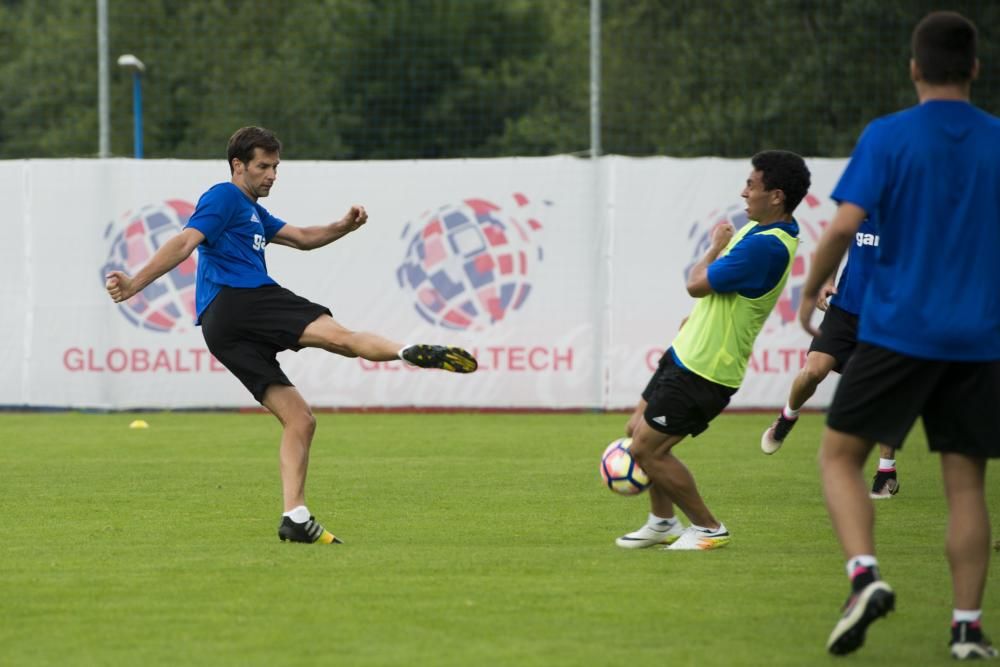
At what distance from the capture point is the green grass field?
18.4 feet

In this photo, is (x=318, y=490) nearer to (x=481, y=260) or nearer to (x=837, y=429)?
(x=837, y=429)

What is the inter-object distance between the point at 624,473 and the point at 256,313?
205 centimetres

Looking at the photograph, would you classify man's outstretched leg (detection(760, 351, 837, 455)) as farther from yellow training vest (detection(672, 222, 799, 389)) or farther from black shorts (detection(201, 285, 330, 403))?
black shorts (detection(201, 285, 330, 403))

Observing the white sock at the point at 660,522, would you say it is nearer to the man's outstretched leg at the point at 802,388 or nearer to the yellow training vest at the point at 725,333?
the yellow training vest at the point at 725,333

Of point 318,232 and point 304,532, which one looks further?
point 318,232

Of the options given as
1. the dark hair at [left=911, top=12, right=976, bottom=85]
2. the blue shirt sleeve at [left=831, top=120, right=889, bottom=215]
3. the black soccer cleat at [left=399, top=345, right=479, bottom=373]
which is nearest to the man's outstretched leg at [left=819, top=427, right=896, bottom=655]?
the blue shirt sleeve at [left=831, top=120, right=889, bottom=215]

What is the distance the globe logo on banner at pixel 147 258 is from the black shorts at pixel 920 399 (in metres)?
11.9

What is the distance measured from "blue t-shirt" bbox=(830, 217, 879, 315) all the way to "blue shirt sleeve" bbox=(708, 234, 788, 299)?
7.88 ft

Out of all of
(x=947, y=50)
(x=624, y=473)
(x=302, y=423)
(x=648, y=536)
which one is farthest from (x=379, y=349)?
(x=947, y=50)

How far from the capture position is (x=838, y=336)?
1032cm

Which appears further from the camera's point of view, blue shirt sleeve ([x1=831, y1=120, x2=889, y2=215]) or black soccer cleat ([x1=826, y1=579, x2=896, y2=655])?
blue shirt sleeve ([x1=831, y1=120, x2=889, y2=215])

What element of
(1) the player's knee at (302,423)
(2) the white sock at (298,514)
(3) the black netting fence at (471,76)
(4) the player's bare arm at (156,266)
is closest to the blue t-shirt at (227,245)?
(4) the player's bare arm at (156,266)

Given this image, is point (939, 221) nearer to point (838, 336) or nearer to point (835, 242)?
point (835, 242)

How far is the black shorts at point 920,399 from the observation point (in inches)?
214
